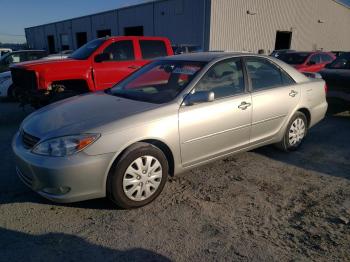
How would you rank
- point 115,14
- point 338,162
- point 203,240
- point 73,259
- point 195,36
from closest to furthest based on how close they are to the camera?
1. point 73,259
2. point 203,240
3. point 338,162
4. point 195,36
5. point 115,14

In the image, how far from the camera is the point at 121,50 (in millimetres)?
7758

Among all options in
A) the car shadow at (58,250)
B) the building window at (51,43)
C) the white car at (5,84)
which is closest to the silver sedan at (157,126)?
the car shadow at (58,250)

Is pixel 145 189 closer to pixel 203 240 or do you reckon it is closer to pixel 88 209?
pixel 88 209

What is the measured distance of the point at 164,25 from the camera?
930 inches

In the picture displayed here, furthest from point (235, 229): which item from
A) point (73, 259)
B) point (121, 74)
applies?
point (121, 74)

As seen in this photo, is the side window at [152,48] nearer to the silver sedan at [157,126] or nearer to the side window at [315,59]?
the silver sedan at [157,126]

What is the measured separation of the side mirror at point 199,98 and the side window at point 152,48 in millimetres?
4731

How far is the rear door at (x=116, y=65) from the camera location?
24.1ft

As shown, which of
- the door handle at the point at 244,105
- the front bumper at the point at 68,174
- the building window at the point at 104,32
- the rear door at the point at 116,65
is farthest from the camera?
the building window at the point at 104,32

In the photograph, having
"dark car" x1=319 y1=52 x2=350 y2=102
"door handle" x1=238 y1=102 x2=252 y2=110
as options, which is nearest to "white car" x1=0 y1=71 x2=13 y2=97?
"door handle" x1=238 y1=102 x2=252 y2=110

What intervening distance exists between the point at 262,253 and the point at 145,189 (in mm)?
1325

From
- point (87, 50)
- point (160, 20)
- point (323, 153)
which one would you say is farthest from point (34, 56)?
point (160, 20)

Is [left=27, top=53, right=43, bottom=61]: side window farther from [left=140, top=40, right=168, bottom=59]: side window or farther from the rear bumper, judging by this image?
the rear bumper

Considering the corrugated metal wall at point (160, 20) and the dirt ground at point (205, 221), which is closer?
the dirt ground at point (205, 221)
